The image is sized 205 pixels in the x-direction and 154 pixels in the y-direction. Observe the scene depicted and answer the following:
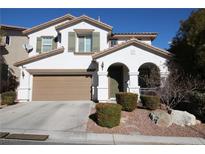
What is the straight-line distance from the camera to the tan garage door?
17.0 meters

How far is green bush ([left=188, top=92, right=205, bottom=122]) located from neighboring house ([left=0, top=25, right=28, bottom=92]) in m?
16.0

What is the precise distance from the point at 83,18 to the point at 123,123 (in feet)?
35.9

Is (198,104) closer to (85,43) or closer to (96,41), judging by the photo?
(96,41)

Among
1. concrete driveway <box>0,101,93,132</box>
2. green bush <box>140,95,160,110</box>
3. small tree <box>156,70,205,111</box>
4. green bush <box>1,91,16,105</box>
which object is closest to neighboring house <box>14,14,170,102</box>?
green bush <box>1,91,16,105</box>

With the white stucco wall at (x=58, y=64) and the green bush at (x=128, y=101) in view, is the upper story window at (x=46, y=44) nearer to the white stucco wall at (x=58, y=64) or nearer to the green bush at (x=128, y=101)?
the white stucco wall at (x=58, y=64)

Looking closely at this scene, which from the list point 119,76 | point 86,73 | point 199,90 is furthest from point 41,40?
point 199,90

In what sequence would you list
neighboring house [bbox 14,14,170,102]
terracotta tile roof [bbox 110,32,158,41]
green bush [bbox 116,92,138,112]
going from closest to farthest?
green bush [bbox 116,92,138,112] < neighboring house [bbox 14,14,170,102] < terracotta tile roof [bbox 110,32,158,41]

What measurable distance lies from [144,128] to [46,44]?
12816 millimetres

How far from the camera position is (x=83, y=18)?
17906 millimetres

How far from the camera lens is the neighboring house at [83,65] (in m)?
15.6

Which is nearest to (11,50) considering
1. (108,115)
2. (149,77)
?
(149,77)

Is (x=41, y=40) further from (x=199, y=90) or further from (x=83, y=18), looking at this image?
(x=199, y=90)

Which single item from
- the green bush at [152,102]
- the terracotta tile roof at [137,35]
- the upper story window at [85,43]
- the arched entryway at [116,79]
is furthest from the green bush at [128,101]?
the terracotta tile roof at [137,35]

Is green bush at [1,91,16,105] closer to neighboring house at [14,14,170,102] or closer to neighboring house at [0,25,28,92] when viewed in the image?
neighboring house at [14,14,170,102]
